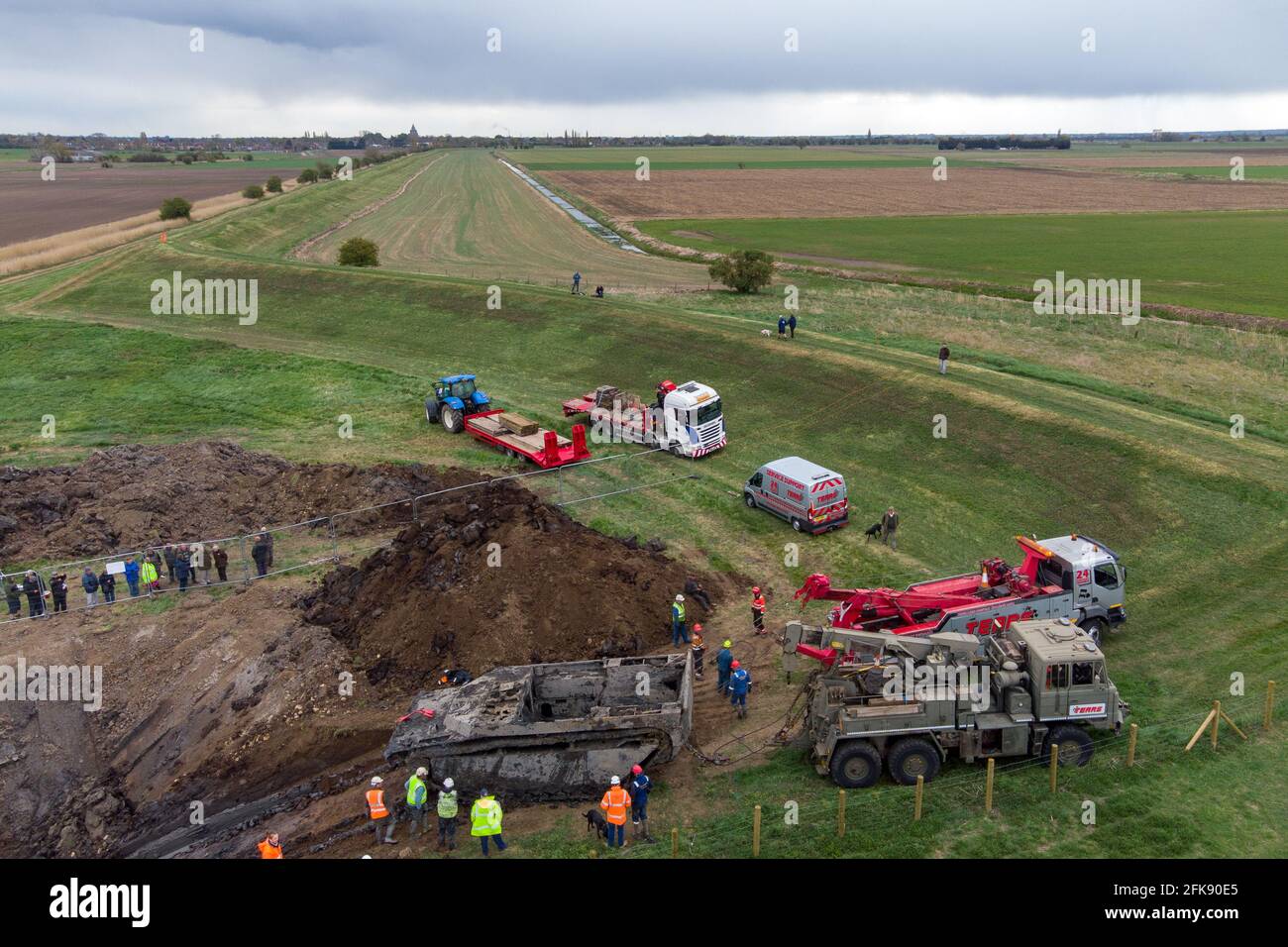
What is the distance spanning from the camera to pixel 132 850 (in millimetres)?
16672

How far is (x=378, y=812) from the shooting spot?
15.4m

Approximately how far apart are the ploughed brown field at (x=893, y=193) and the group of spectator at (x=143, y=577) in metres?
86.0

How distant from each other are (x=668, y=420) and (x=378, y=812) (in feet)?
65.9

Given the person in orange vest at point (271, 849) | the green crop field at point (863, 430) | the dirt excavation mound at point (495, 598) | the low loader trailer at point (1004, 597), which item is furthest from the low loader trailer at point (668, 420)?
the person in orange vest at point (271, 849)

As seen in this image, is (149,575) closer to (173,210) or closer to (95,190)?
(173,210)

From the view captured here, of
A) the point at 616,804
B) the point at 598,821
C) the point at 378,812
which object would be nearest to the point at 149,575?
the point at 378,812

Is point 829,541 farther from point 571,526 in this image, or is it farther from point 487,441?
point 487,441

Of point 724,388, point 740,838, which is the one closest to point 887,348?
point 724,388

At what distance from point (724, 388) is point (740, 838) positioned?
88.7 feet

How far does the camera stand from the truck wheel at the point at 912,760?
1602 centimetres

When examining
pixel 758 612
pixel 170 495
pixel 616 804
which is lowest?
pixel 616 804

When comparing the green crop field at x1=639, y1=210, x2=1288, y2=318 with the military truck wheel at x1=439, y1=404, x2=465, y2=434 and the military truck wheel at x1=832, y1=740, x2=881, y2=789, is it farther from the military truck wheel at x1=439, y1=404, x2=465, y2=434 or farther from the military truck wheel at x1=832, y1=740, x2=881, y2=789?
the military truck wheel at x1=832, y1=740, x2=881, y2=789

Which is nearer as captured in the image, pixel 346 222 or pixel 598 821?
pixel 598 821

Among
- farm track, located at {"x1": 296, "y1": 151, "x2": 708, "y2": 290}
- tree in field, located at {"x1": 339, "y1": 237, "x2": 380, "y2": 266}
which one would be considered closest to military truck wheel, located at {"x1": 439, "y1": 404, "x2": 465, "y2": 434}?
farm track, located at {"x1": 296, "y1": 151, "x2": 708, "y2": 290}
